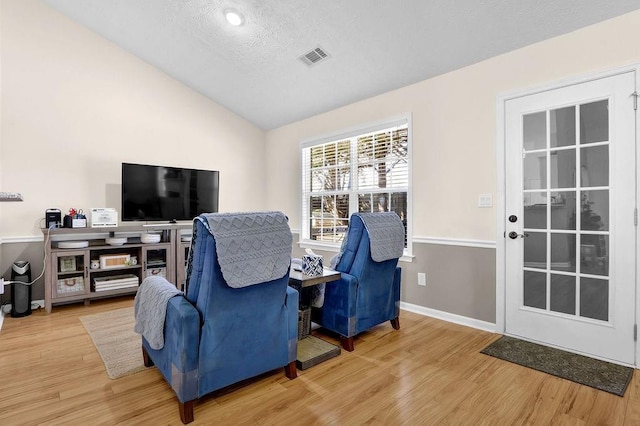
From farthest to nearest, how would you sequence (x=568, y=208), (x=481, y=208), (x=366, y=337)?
(x=481, y=208)
(x=366, y=337)
(x=568, y=208)

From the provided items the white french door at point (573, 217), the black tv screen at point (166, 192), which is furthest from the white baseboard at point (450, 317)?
the black tv screen at point (166, 192)

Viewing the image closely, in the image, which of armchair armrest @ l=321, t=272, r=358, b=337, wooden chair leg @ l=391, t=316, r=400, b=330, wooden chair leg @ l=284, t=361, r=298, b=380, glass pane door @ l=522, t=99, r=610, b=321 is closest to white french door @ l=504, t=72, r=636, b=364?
glass pane door @ l=522, t=99, r=610, b=321

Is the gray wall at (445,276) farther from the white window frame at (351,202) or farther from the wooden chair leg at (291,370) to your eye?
the wooden chair leg at (291,370)

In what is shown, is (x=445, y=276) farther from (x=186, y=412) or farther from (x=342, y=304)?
(x=186, y=412)

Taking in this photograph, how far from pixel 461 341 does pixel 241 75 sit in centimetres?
376

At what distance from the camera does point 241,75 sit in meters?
4.14

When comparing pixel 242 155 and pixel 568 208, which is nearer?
pixel 568 208

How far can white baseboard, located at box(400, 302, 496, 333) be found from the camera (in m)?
2.99

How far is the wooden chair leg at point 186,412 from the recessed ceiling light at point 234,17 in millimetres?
3206

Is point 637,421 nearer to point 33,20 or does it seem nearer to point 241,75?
point 241,75

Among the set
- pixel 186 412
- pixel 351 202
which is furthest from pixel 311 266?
pixel 351 202

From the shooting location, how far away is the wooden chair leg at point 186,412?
1.66 meters

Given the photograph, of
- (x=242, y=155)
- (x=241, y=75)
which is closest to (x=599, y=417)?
(x=241, y=75)

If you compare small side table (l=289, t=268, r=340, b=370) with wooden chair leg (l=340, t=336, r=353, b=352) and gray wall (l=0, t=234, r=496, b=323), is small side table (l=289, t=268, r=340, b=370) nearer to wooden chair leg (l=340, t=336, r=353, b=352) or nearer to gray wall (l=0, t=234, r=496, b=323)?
wooden chair leg (l=340, t=336, r=353, b=352)
